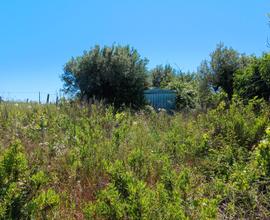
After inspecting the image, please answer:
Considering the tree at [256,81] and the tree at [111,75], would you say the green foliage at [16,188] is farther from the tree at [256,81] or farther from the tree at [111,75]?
the tree at [111,75]

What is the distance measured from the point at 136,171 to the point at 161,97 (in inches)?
707

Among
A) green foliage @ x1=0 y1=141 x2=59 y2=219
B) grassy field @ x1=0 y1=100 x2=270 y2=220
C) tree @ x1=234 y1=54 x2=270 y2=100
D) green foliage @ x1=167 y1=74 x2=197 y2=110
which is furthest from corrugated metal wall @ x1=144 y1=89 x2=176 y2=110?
green foliage @ x1=0 y1=141 x2=59 y2=219

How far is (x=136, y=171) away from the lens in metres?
3.91

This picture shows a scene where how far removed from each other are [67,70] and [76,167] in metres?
18.0

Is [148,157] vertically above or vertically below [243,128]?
below

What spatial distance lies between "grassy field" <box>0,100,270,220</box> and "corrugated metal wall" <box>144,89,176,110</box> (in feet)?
47.3

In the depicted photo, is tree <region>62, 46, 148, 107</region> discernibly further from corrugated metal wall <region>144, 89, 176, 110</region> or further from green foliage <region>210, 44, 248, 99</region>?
green foliage <region>210, 44, 248, 99</region>

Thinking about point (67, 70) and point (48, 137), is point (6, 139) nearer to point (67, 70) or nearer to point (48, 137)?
point (48, 137)

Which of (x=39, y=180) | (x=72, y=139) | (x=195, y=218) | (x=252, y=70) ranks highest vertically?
(x=252, y=70)

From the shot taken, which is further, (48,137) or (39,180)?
(48,137)

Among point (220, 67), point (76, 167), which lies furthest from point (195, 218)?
point (220, 67)

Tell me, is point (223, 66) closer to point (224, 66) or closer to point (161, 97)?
point (224, 66)

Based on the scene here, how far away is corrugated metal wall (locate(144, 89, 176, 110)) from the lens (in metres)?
21.4

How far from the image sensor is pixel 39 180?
2938mm
